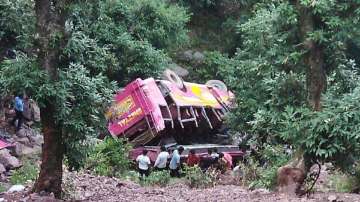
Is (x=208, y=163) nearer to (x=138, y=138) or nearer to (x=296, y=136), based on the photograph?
(x=138, y=138)

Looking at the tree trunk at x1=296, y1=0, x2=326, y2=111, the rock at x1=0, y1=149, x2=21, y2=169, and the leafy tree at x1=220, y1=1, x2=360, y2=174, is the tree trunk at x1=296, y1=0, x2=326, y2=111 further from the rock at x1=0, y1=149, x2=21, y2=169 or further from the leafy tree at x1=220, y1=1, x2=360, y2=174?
the rock at x1=0, y1=149, x2=21, y2=169

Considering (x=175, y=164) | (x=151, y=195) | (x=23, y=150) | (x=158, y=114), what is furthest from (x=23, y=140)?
(x=151, y=195)

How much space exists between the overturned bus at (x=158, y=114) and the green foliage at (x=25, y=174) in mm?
2504

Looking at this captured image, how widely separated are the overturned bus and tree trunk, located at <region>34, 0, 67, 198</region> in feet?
20.4

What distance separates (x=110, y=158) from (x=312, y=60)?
20.8 ft

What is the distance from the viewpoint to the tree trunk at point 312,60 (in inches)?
303

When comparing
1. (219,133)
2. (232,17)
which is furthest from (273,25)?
(232,17)

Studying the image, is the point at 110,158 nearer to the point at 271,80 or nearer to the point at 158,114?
the point at 158,114

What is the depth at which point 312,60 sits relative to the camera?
25.6 feet

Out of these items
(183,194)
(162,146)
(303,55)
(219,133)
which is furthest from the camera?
(219,133)

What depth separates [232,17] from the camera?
26672 millimetres

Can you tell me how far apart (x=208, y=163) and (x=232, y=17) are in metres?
13.3

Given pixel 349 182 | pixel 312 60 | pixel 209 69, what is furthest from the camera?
pixel 209 69

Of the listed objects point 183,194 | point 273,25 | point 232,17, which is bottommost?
point 183,194
